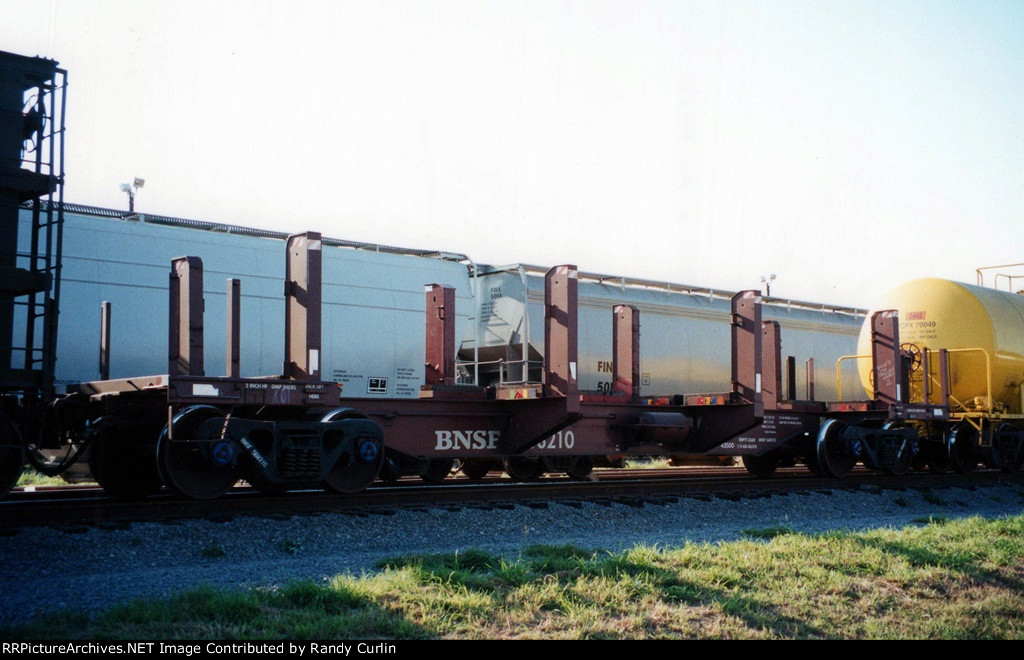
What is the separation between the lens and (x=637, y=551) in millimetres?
7004

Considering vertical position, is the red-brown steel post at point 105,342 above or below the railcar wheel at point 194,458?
above

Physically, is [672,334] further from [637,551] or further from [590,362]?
[637,551]

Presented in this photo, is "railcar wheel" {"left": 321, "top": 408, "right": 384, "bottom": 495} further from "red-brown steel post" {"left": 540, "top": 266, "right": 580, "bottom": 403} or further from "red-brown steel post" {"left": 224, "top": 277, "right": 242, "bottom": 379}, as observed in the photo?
"red-brown steel post" {"left": 540, "top": 266, "right": 580, "bottom": 403}

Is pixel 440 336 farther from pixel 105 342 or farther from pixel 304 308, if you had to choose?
pixel 105 342

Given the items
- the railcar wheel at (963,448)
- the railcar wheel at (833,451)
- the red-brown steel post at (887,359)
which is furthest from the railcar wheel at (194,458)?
the railcar wheel at (963,448)

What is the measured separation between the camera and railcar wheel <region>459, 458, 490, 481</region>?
14.8 m

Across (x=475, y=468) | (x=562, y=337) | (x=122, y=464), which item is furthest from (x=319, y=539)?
(x=475, y=468)

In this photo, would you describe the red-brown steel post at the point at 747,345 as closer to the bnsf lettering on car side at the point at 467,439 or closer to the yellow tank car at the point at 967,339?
the bnsf lettering on car side at the point at 467,439

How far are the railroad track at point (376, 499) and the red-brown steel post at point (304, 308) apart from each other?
1.40 m

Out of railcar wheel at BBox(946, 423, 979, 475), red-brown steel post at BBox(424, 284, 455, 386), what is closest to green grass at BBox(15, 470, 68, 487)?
red-brown steel post at BBox(424, 284, 455, 386)

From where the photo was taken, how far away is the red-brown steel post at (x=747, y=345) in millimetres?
12922

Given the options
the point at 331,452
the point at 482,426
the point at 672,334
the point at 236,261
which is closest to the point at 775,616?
the point at 331,452

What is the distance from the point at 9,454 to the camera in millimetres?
8094
